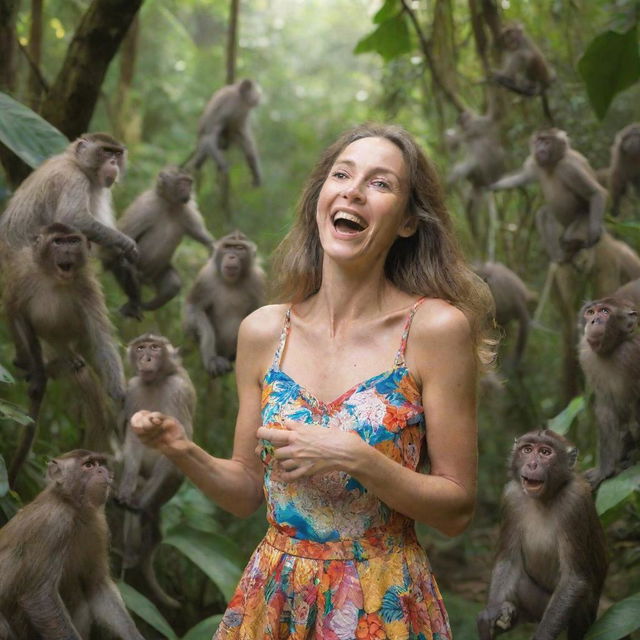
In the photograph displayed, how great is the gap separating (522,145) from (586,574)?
199 inches

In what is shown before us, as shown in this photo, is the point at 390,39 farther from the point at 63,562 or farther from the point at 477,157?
the point at 63,562

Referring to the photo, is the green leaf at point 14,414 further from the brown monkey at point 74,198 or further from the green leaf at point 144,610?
the green leaf at point 144,610

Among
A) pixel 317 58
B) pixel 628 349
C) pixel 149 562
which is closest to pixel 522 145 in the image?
pixel 628 349

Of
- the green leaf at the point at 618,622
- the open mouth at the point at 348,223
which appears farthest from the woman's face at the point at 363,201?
the green leaf at the point at 618,622

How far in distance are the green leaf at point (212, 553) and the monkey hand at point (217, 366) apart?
0.91 meters

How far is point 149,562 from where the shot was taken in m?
5.61

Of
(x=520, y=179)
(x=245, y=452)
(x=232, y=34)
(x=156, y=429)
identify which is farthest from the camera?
(x=232, y=34)

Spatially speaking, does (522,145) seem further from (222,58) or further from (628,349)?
(222,58)

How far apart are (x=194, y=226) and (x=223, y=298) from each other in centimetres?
51

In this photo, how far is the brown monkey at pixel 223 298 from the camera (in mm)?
6238

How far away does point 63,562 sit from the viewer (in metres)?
3.97

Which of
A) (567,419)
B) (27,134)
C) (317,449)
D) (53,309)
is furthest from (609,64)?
(317,449)

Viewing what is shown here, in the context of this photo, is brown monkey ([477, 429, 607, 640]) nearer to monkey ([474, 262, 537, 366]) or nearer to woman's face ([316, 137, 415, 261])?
woman's face ([316, 137, 415, 261])

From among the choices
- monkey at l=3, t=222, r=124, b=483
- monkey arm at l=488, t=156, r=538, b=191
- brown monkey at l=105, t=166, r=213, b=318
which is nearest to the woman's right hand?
monkey at l=3, t=222, r=124, b=483
